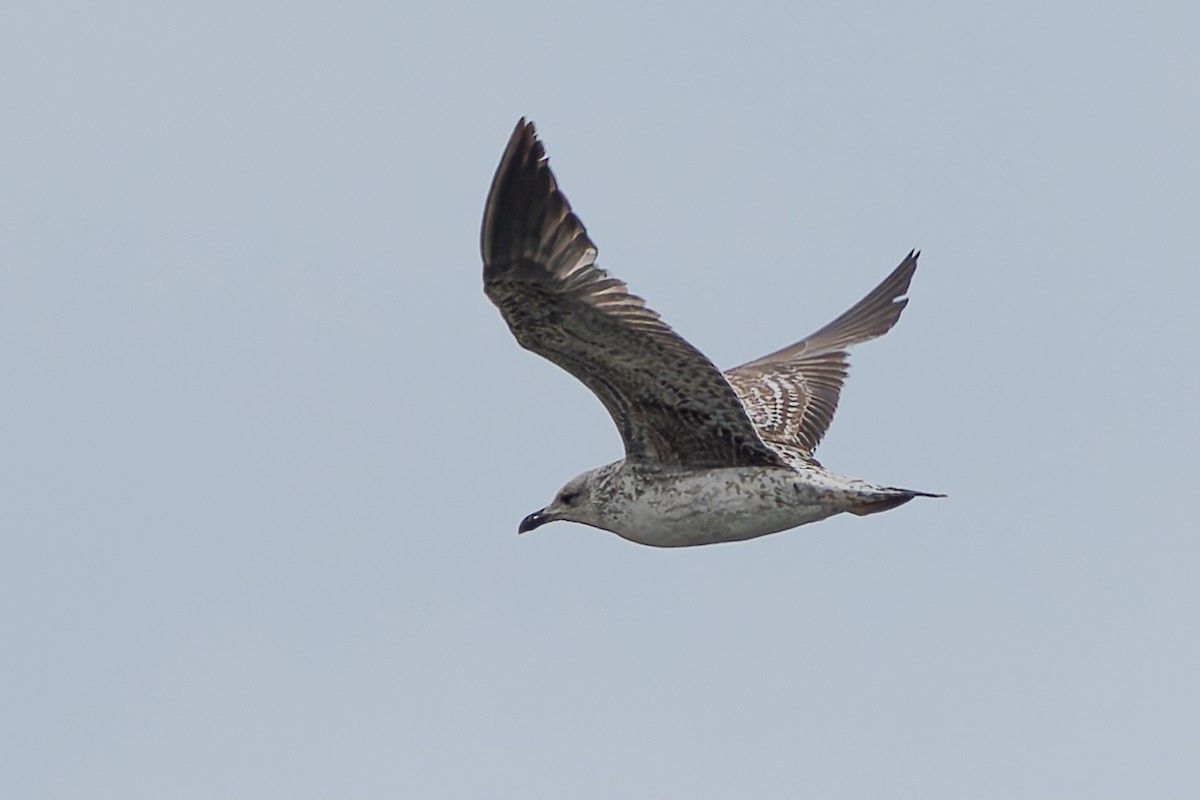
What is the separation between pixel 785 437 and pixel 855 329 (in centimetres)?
291

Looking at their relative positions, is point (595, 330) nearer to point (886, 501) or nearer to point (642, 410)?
point (642, 410)

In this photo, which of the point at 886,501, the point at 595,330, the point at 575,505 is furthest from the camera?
the point at 575,505

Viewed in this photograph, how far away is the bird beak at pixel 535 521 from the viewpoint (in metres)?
13.9

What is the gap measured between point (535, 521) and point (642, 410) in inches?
80.4

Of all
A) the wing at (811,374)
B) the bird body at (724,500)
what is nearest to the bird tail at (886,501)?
the bird body at (724,500)

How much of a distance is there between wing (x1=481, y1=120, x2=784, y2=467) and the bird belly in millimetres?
126

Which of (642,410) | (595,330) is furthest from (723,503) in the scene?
(595,330)

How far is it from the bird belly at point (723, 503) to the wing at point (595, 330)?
0.13 meters

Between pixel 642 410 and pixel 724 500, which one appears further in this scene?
pixel 724 500

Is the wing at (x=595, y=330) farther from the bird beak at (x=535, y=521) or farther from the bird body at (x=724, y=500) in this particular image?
the bird beak at (x=535, y=521)

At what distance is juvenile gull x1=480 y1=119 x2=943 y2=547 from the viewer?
10789mm

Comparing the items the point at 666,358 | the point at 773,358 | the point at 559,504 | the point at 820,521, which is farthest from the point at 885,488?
the point at 773,358

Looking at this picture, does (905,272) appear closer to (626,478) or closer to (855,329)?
(855,329)

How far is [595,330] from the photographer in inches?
444
